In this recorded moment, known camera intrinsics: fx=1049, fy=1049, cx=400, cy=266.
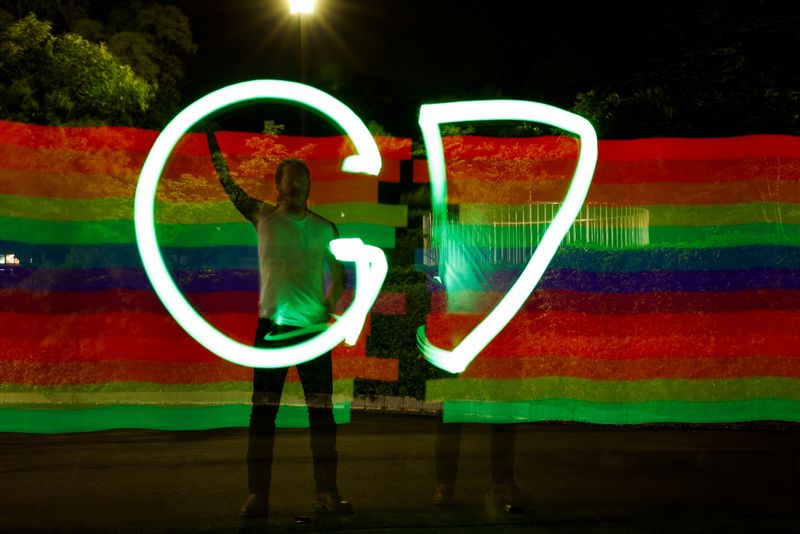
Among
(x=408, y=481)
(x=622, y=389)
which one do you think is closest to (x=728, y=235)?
(x=622, y=389)

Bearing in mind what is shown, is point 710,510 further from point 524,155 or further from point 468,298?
point 524,155

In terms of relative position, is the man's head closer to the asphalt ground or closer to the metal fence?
the asphalt ground

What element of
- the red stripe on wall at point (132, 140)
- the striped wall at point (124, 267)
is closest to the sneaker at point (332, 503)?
the striped wall at point (124, 267)

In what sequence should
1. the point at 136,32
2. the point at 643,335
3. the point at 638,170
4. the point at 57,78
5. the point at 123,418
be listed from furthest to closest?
1. the point at 136,32
2. the point at 57,78
3. the point at 643,335
4. the point at 638,170
5. the point at 123,418

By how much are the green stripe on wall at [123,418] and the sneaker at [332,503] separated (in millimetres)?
1310

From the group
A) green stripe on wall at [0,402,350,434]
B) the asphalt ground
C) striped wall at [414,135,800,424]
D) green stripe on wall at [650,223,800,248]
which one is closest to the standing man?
the asphalt ground

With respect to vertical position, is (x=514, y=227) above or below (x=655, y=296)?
above

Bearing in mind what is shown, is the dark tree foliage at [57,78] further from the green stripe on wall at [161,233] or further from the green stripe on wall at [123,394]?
the green stripe on wall at [123,394]

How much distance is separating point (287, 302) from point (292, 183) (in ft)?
2.48

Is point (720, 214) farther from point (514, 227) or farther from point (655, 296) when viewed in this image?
point (514, 227)

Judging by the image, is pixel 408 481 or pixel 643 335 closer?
pixel 408 481

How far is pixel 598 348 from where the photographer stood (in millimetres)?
12422

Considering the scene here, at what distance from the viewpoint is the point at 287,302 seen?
657cm

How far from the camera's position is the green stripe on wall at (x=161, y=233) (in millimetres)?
8664
